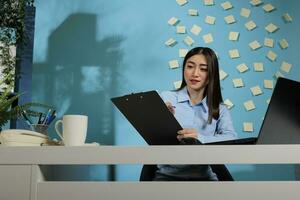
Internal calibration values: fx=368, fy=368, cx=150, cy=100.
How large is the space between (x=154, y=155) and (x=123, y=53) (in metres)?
1.20

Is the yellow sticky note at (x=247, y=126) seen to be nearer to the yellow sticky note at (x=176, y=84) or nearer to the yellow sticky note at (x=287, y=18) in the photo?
the yellow sticky note at (x=176, y=84)

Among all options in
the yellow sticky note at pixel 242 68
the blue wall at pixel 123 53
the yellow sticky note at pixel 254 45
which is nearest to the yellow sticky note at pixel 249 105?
the blue wall at pixel 123 53

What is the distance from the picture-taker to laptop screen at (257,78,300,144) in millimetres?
1042

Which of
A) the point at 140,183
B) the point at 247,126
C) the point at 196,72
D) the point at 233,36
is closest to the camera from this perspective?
the point at 140,183

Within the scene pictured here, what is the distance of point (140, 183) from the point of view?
91 cm

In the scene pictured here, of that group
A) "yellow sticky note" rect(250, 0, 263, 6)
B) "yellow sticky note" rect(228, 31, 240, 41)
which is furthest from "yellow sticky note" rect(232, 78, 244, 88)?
"yellow sticky note" rect(250, 0, 263, 6)

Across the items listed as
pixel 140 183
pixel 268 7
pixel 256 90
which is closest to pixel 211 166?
pixel 140 183

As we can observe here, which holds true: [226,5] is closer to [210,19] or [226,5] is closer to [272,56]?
[210,19]

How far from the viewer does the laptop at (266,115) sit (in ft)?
3.43

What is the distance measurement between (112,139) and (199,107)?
51 cm

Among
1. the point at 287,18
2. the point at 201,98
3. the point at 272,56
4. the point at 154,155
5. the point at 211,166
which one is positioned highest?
the point at 287,18

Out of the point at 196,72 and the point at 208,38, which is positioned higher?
the point at 208,38

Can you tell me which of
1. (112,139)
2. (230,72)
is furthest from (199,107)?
(112,139)

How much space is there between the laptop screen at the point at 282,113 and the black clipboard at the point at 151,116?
26 centimetres
